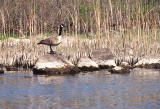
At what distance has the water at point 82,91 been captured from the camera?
43.7 feet

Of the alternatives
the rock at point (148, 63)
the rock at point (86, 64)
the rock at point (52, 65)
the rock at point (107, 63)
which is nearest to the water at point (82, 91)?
the rock at point (52, 65)

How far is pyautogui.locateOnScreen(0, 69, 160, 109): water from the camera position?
13.3 metres

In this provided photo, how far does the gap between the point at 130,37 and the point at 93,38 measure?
5.45 ft

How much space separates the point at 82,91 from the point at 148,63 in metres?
6.78

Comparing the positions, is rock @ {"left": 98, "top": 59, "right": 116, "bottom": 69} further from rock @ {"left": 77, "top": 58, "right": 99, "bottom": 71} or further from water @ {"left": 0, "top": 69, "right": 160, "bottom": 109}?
water @ {"left": 0, "top": 69, "right": 160, "bottom": 109}

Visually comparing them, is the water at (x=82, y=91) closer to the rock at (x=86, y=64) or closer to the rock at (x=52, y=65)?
the rock at (x=52, y=65)

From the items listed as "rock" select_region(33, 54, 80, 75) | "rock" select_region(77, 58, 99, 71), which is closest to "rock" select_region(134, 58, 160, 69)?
"rock" select_region(77, 58, 99, 71)

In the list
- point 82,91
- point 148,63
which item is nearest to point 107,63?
point 148,63

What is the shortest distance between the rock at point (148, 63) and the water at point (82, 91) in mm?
1164

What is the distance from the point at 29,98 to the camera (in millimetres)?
14281

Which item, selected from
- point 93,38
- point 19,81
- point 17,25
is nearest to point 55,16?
point 17,25

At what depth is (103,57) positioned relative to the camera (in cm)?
2155

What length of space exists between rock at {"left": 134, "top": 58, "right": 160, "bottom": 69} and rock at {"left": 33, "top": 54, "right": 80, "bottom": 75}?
133 inches

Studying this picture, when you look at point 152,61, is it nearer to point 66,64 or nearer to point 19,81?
point 66,64
